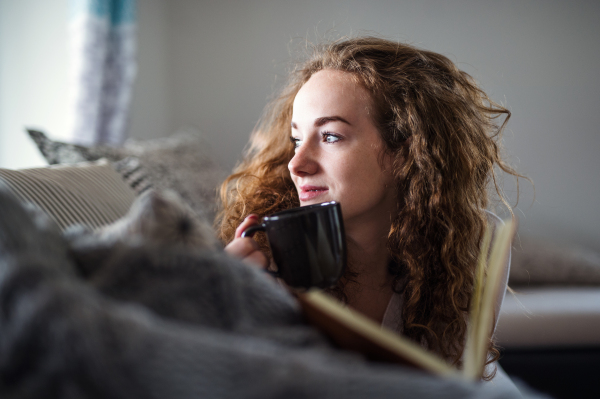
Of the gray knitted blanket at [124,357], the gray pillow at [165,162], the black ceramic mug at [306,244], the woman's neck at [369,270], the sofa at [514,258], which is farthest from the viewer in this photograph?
the gray pillow at [165,162]

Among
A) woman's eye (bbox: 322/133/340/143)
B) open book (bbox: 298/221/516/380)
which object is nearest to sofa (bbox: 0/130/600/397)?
woman's eye (bbox: 322/133/340/143)

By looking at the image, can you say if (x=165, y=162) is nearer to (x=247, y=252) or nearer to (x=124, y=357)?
(x=247, y=252)

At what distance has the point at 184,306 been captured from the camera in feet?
1.17

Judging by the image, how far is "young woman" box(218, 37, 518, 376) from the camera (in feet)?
3.17

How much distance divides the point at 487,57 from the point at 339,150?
6.34 ft

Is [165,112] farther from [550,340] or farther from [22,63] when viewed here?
[550,340]

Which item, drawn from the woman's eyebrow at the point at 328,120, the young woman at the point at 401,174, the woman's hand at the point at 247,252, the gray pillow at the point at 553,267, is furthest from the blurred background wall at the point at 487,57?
the woman's hand at the point at 247,252

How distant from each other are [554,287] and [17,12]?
101 inches

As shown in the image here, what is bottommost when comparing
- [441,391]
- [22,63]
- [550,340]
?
[550,340]

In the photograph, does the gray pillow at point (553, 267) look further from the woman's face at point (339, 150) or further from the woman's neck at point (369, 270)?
the woman's face at point (339, 150)

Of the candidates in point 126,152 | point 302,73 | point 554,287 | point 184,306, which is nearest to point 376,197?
point 302,73

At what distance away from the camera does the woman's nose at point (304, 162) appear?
97 centimetres

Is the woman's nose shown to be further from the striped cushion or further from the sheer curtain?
the sheer curtain

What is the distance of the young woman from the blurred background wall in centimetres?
142
